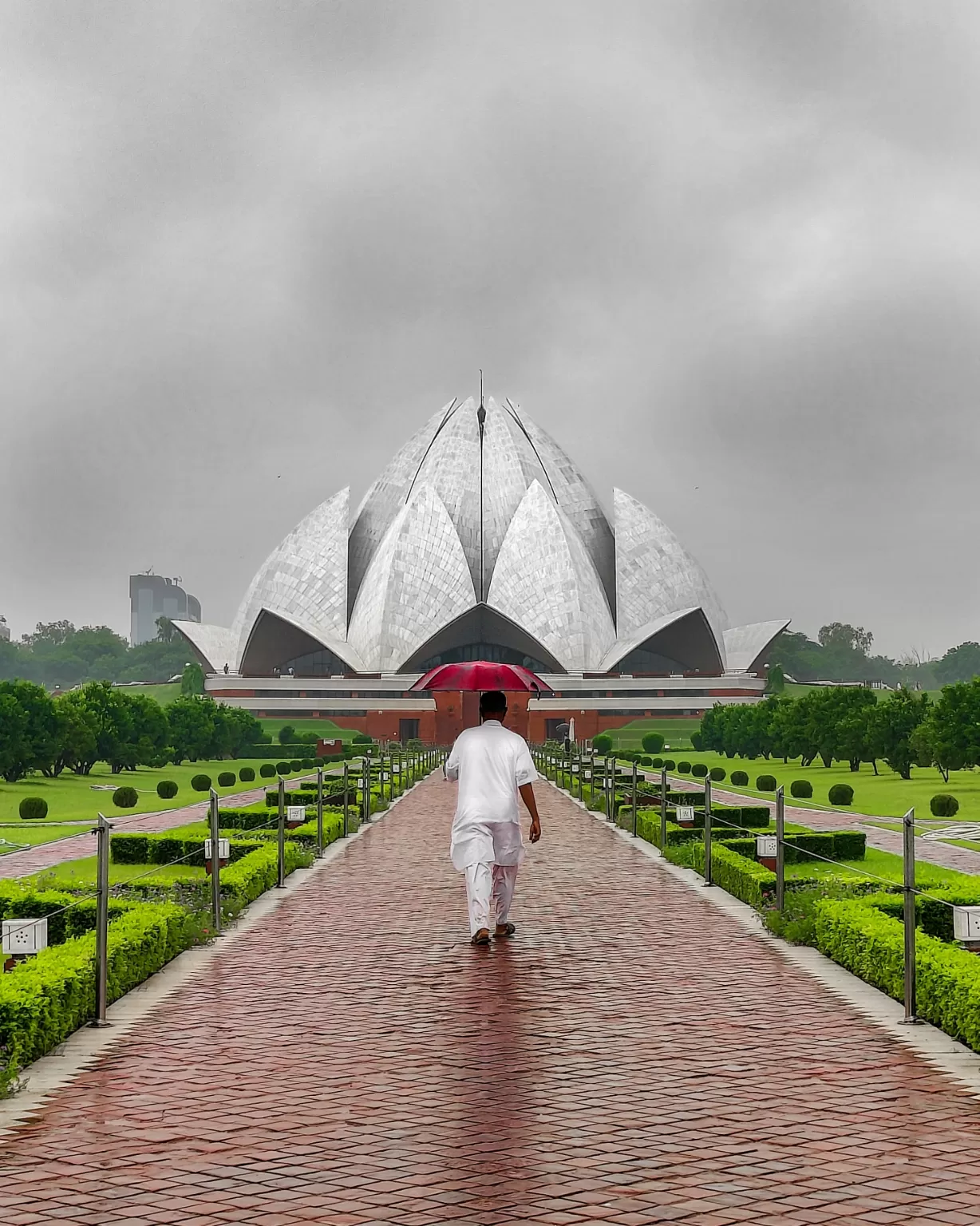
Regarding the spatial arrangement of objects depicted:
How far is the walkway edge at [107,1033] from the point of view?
4.54 metres

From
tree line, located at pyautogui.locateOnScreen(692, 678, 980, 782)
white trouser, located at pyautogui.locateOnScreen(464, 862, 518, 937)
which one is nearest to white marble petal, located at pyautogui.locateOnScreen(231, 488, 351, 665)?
tree line, located at pyautogui.locateOnScreen(692, 678, 980, 782)

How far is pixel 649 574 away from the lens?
64000mm

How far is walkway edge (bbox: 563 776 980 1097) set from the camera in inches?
195

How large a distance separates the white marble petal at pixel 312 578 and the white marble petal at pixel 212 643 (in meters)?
1.64

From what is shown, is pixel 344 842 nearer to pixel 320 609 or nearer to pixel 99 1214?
pixel 99 1214

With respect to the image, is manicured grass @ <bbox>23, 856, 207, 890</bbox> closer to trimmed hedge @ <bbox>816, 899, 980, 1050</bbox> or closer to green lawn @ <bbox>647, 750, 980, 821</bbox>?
trimmed hedge @ <bbox>816, 899, 980, 1050</bbox>

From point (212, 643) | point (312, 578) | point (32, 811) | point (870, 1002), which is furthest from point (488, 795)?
point (212, 643)

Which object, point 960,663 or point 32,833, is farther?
point 960,663

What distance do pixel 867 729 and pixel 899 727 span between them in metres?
0.86

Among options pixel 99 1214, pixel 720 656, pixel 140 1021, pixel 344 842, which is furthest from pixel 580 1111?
pixel 720 656

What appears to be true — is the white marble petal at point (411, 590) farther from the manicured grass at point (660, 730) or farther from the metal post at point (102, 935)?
the metal post at point (102, 935)

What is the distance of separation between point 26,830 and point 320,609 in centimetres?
4546

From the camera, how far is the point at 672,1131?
407 centimetres

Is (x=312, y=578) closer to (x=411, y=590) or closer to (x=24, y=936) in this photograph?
(x=411, y=590)
